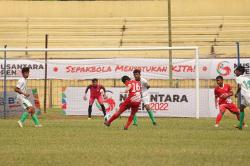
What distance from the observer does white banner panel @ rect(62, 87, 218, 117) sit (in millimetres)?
30500

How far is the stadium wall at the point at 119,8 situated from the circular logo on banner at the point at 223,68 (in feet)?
62.6

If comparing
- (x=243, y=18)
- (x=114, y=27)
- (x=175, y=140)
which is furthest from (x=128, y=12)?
(x=175, y=140)

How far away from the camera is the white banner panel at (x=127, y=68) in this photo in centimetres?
3322

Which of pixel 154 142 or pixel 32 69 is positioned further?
pixel 32 69

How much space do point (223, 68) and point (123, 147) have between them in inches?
761

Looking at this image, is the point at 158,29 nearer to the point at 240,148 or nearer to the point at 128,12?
the point at 128,12

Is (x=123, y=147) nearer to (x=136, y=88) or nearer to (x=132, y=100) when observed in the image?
(x=132, y=100)

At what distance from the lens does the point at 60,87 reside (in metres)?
35.1

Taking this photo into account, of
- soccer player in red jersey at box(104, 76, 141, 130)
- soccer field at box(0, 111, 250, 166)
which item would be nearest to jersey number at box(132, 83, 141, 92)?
soccer player in red jersey at box(104, 76, 141, 130)

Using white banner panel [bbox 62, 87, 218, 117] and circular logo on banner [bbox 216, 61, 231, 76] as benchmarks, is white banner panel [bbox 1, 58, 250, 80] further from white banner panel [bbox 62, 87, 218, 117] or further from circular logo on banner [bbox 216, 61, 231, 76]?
white banner panel [bbox 62, 87, 218, 117]

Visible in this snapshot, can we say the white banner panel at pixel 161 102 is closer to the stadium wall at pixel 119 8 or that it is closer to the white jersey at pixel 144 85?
the white jersey at pixel 144 85

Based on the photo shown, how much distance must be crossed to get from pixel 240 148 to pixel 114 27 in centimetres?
3524

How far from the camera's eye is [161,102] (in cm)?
3083

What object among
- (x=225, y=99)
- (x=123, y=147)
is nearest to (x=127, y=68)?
(x=225, y=99)
